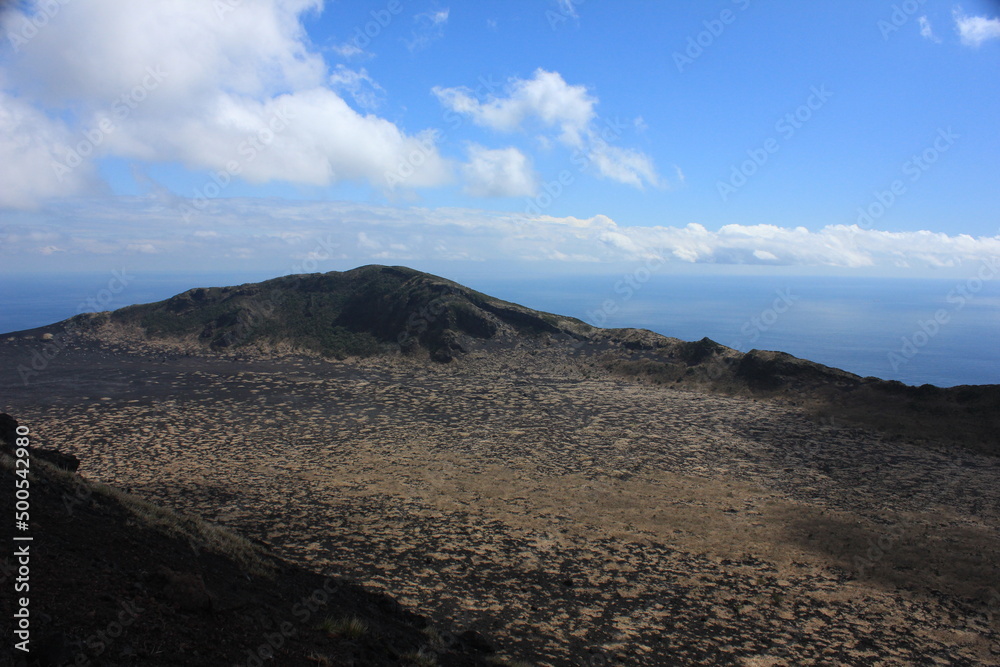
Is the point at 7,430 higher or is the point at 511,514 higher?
the point at 7,430

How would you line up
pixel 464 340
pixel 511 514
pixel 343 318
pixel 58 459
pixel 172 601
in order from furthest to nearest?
pixel 343 318
pixel 464 340
pixel 511 514
pixel 58 459
pixel 172 601

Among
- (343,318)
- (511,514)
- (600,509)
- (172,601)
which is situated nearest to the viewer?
(172,601)

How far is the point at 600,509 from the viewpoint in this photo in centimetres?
1659

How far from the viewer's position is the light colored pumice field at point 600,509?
1083 cm

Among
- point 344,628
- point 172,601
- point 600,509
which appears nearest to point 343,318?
point 600,509

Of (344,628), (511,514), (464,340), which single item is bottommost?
(511,514)

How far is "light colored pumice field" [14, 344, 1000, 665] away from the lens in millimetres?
10828

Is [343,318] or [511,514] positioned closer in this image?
[511,514]

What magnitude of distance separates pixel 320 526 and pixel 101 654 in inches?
368

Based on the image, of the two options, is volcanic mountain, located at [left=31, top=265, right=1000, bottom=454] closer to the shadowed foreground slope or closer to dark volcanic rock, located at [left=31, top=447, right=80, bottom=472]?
the shadowed foreground slope

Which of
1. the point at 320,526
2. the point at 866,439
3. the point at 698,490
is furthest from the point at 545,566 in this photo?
the point at 866,439

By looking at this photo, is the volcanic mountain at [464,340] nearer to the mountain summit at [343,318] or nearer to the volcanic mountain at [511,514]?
the mountain summit at [343,318]

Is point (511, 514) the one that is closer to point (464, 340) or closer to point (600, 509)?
point (600, 509)

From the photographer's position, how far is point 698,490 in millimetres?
18375
